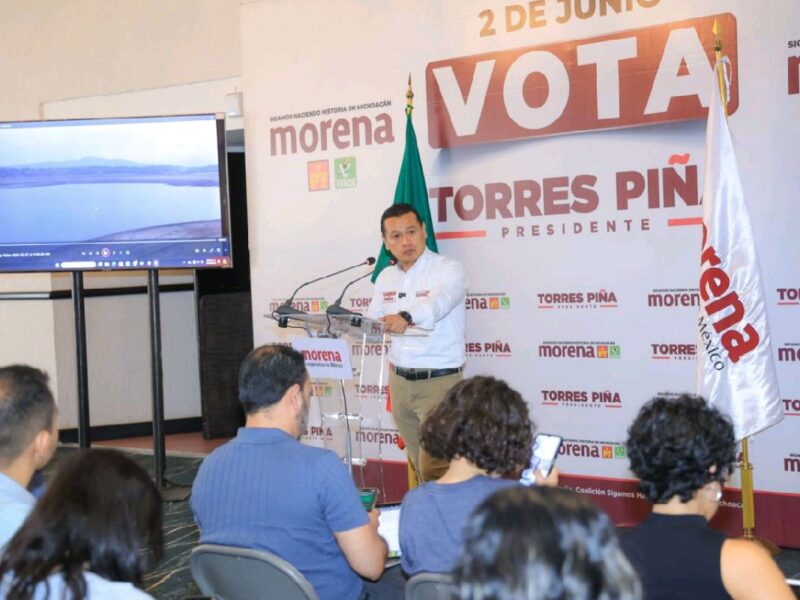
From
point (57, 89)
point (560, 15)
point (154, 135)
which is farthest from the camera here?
point (57, 89)

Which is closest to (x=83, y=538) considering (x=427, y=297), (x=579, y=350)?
(x=427, y=297)

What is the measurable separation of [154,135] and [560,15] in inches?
94.7

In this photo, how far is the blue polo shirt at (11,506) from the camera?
7.00 feet

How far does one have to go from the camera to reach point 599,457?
16.8ft

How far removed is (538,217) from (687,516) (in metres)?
3.35

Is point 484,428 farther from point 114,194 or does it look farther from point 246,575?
point 114,194

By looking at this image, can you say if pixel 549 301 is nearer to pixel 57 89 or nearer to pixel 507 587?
pixel 507 587

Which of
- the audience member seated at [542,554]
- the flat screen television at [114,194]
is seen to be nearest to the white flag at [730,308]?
the flat screen television at [114,194]

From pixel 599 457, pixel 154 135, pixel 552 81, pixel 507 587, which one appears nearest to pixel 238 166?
pixel 154 135

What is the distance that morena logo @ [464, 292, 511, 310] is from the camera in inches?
214

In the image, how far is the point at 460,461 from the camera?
2428 mm

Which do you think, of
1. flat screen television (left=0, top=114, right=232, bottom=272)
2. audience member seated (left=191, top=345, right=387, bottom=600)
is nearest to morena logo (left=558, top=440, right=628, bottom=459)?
flat screen television (left=0, top=114, right=232, bottom=272)

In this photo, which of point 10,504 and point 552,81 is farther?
point 552,81

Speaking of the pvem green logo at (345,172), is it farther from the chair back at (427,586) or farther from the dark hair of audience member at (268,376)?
the chair back at (427,586)
